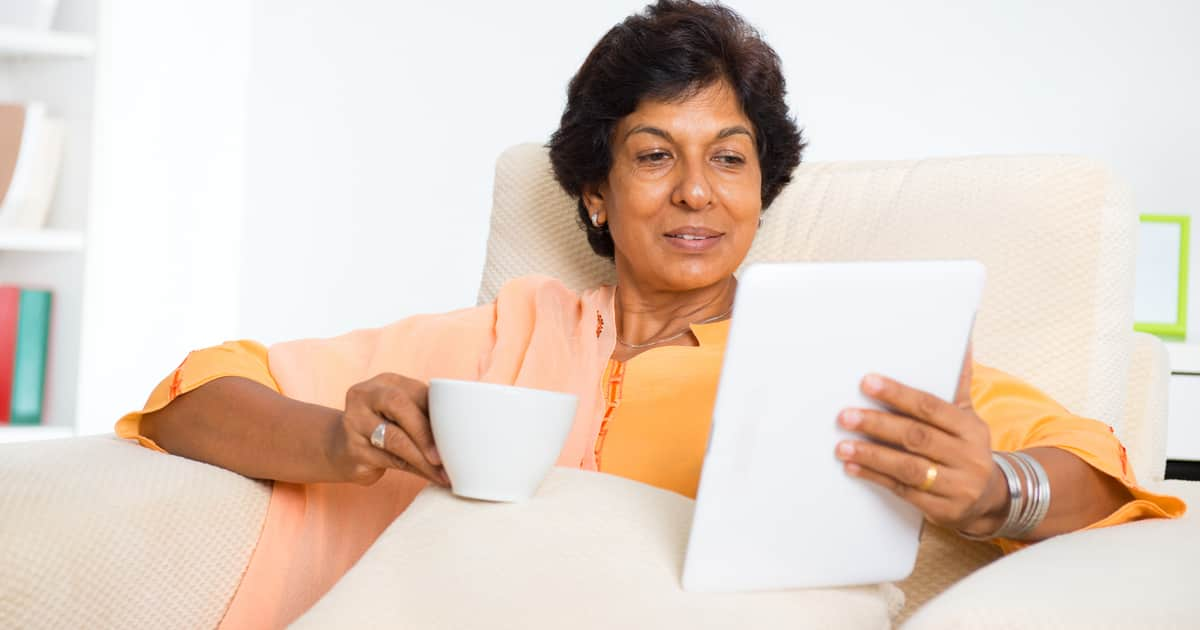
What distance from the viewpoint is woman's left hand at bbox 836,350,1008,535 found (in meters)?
0.87

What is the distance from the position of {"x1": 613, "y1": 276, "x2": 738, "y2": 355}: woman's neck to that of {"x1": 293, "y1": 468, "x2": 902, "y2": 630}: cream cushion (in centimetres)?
57

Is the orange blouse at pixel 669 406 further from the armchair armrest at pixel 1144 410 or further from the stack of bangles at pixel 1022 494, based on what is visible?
the armchair armrest at pixel 1144 410

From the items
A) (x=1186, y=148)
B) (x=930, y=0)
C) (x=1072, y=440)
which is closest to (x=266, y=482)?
(x=1072, y=440)

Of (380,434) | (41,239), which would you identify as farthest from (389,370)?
(41,239)

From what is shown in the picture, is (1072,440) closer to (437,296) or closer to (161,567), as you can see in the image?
(161,567)

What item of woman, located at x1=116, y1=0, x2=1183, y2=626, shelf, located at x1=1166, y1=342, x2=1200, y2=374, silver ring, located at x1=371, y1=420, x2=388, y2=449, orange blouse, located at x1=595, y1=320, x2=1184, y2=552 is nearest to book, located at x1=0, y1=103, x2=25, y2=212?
woman, located at x1=116, y1=0, x2=1183, y2=626

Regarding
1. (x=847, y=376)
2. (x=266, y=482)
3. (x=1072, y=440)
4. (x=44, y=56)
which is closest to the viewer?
(x=847, y=376)

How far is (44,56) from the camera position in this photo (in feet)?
9.20

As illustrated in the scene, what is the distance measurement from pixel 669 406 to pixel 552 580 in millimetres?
506

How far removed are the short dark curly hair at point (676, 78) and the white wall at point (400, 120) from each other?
1384 millimetres

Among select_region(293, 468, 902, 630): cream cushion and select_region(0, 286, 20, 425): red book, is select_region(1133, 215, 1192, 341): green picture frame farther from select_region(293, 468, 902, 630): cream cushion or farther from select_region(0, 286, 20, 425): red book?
select_region(0, 286, 20, 425): red book

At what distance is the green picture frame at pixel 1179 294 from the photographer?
2801 millimetres

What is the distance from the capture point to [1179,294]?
2822 millimetres

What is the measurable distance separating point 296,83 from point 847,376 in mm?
2477
